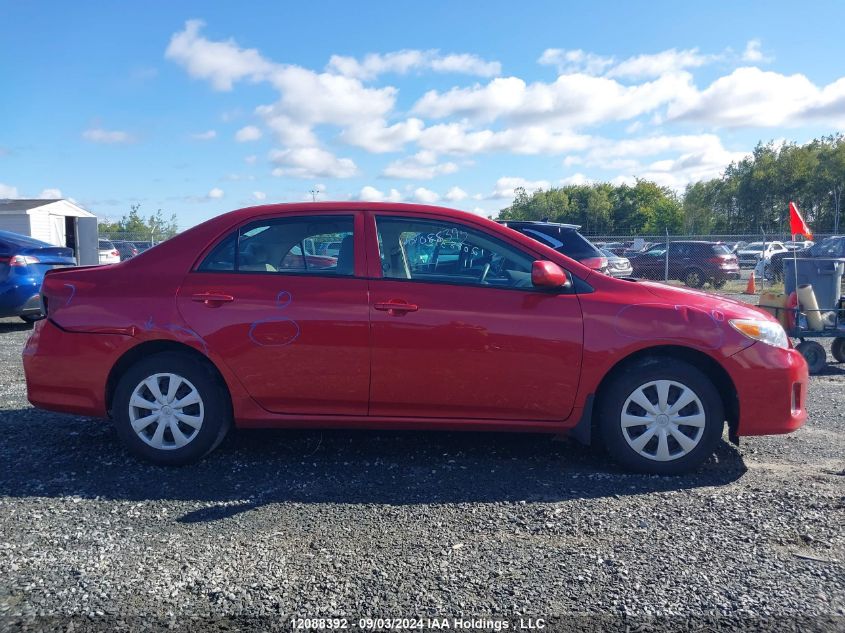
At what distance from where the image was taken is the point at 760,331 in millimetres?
4281

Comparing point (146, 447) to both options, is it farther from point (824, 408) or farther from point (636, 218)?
point (636, 218)

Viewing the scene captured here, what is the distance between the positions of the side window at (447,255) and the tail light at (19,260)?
784 centimetres

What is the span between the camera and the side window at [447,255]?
172 inches

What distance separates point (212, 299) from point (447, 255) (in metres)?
1.49

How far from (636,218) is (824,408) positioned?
7964 cm

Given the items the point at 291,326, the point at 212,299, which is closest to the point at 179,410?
the point at 212,299

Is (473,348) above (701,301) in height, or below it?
below

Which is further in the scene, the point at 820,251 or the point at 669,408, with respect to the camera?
the point at 820,251

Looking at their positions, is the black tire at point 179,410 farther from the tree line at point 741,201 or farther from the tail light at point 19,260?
the tree line at point 741,201

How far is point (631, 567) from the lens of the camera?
310cm

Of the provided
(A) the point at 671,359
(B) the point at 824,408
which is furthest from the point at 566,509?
(B) the point at 824,408

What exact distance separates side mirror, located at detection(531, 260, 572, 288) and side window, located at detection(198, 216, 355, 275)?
1.13 metres

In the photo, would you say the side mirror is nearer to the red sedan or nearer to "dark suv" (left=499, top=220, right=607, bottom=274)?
the red sedan

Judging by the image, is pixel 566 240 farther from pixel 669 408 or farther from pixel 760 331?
pixel 669 408
